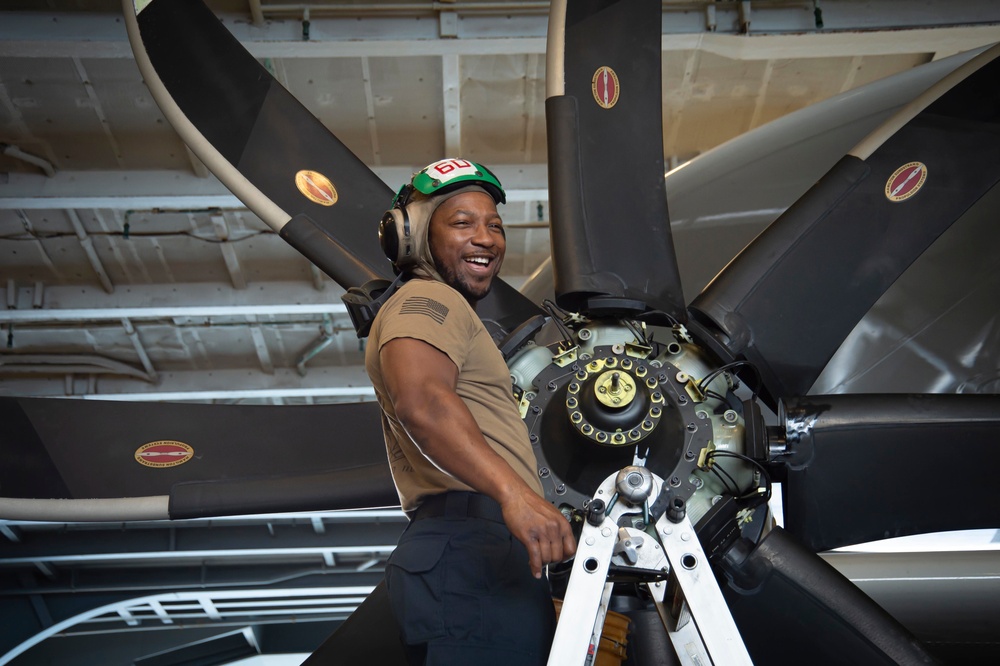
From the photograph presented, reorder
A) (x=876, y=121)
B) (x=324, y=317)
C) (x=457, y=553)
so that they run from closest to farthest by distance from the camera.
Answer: (x=457, y=553) < (x=876, y=121) < (x=324, y=317)

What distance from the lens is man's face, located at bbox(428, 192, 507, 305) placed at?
2.19 m

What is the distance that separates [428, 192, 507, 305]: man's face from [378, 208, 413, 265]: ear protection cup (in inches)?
2.1

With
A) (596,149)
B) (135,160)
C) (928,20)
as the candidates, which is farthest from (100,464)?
(928,20)

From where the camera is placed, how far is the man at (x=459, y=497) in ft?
5.32

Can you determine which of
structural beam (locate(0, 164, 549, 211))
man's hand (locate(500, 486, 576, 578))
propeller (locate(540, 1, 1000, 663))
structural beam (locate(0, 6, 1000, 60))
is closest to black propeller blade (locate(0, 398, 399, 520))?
propeller (locate(540, 1, 1000, 663))

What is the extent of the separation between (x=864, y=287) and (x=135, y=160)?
6.25 meters

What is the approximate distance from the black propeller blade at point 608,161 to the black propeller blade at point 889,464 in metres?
0.59

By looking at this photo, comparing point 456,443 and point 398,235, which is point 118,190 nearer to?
point 398,235

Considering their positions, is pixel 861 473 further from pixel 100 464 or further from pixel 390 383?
pixel 100 464

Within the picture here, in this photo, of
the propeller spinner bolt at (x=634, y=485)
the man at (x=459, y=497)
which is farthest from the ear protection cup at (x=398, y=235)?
the propeller spinner bolt at (x=634, y=485)

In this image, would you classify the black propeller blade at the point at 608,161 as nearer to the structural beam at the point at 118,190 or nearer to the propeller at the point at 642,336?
the propeller at the point at 642,336

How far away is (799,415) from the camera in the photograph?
240 cm

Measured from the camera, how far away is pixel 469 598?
1744 millimetres

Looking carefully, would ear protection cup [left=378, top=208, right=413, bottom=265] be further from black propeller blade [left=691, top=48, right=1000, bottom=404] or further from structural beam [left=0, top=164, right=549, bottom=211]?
structural beam [left=0, top=164, right=549, bottom=211]
